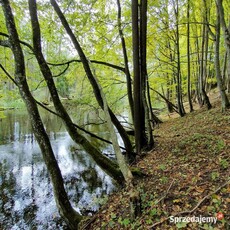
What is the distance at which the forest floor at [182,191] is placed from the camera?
2.88 metres

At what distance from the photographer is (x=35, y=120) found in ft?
13.8

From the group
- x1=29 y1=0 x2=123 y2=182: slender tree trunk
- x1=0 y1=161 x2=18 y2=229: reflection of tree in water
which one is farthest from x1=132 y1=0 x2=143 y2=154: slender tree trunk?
x1=0 y1=161 x2=18 y2=229: reflection of tree in water

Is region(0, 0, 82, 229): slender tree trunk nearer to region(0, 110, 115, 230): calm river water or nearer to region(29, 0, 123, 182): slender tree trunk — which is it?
region(29, 0, 123, 182): slender tree trunk

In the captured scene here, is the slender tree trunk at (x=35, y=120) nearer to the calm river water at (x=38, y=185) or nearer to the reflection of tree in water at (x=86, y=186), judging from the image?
the reflection of tree in water at (x=86, y=186)

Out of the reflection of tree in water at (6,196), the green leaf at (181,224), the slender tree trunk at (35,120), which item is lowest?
the reflection of tree in water at (6,196)

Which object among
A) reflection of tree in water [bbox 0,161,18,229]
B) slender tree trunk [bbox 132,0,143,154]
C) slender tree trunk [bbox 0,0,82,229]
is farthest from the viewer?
slender tree trunk [bbox 132,0,143,154]

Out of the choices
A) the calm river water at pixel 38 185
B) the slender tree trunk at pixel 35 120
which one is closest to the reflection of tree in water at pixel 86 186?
the calm river water at pixel 38 185

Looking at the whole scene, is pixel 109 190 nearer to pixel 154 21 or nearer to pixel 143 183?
pixel 143 183

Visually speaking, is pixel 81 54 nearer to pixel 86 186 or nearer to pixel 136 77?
pixel 136 77

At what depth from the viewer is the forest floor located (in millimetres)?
2875

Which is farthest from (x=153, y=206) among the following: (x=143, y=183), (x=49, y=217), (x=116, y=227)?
(x=49, y=217)

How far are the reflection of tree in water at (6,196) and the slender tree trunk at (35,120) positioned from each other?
7.14 ft

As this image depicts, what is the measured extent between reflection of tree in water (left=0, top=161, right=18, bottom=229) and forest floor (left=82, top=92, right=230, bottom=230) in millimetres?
2951

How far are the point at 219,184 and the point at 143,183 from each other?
1.65 meters
